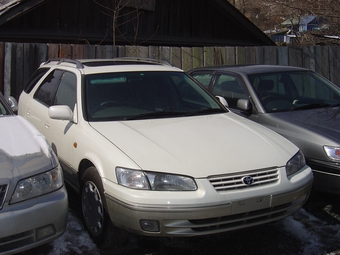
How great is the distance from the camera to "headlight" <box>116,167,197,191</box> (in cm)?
356

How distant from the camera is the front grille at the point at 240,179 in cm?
363

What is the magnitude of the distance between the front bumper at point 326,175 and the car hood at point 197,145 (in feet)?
2.02

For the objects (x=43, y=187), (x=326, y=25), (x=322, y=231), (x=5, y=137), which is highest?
(x=326, y=25)

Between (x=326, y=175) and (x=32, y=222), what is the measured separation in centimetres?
297

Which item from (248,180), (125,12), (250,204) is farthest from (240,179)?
(125,12)

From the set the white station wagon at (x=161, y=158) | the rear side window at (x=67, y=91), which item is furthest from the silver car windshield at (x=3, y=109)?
the rear side window at (x=67, y=91)

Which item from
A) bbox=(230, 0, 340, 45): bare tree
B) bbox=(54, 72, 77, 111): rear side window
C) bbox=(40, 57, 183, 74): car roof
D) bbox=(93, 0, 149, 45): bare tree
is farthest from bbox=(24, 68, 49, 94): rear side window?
bbox=(230, 0, 340, 45): bare tree

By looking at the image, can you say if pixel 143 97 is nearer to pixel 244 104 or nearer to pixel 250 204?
pixel 244 104

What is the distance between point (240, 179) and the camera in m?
3.70

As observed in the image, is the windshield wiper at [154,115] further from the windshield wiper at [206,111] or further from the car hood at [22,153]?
the car hood at [22,153]

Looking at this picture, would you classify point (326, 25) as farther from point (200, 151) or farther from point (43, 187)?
point (43, 187)

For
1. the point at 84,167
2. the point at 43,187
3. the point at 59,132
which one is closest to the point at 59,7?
the point at 59,132

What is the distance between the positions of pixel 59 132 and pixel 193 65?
5.26 m

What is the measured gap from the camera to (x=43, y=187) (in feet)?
11.5
